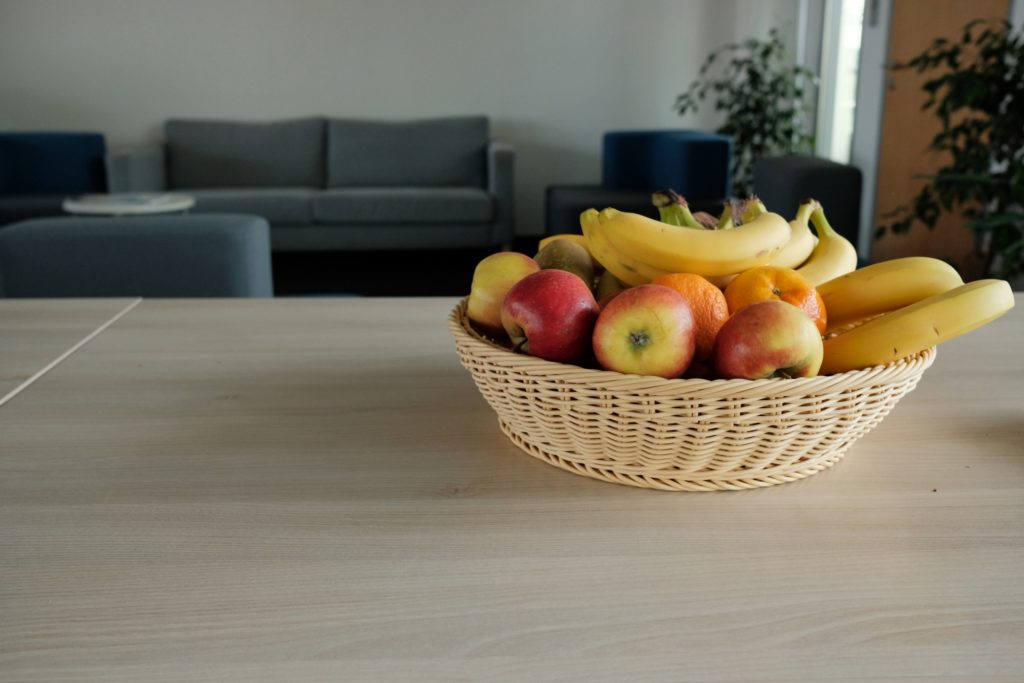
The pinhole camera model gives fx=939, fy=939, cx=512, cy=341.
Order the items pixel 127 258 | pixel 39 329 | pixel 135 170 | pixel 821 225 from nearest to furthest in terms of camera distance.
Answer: pixel 821 225, pixel 39 329, pixel 127 258, pixel 135 170

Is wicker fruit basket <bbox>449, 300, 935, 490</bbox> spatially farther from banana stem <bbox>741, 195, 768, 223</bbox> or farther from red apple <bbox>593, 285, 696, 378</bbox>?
banana stem <bbox>741, 195, 768, 223</bbox>

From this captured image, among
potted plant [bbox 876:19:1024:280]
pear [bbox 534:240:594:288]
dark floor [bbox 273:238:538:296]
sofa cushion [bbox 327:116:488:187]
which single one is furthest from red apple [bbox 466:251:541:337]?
sofa cushion [bbox 327:116:488:187]

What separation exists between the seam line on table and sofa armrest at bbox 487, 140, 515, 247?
3.43m

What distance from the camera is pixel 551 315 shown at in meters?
0.68

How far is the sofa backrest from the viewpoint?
4.83 metres

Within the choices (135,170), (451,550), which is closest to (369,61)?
(135,170)

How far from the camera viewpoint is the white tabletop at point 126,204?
3.72 m

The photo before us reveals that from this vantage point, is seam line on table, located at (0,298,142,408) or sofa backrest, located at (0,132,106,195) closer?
seam line on table, located at (0,298,142,408)

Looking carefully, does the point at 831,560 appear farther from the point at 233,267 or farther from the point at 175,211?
the point at 175,211

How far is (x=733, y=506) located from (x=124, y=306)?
0.92m

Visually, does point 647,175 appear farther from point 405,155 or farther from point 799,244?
point 799,244

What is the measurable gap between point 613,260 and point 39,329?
2.48 ft

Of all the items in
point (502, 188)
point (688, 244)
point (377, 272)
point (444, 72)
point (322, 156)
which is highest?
point (444, 72)

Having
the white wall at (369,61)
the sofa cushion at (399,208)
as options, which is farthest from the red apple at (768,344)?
the white wall at (369,61)
